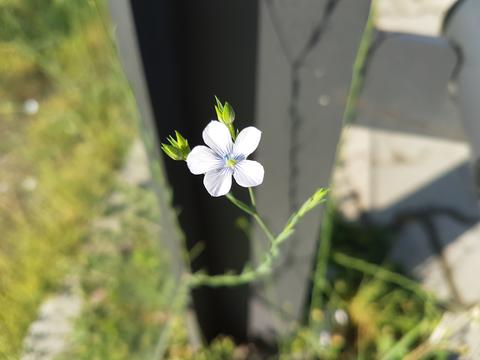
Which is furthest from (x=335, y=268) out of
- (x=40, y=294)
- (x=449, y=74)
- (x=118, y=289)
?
(x=40, y=294)

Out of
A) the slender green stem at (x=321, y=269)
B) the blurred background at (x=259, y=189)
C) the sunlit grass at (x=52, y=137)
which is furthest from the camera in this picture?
the sunlit grass at (x=52, y=137)

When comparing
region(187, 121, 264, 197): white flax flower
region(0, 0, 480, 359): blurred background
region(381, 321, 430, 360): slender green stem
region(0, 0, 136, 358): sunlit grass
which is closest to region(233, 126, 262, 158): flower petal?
region(187, 121, 264, 197): white flax flower

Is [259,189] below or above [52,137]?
above

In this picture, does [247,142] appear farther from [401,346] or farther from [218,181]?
[401,346]

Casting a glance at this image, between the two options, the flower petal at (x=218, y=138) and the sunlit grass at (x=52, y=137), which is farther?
the sunlit grass at (x=52, y=137)

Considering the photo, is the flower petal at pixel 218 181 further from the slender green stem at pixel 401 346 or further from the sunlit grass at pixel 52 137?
the sunlit grass at pixel 52 137

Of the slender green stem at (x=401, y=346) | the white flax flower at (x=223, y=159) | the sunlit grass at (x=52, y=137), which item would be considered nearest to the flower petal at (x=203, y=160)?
the white flax flower at (x=223, y=159)

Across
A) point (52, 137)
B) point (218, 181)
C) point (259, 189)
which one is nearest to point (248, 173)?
point (218, 181)

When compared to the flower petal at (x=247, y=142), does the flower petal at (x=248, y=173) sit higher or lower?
lower

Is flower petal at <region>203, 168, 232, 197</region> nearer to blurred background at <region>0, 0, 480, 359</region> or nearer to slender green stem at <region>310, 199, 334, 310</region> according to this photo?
blurred background at <region>0, 0, 480, 359</region>
